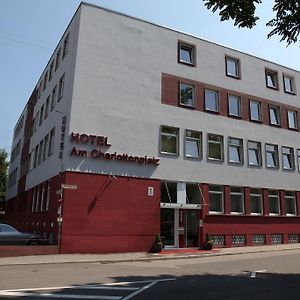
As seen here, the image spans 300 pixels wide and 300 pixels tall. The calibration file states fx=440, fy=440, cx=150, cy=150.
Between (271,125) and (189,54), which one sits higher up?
(189,54)

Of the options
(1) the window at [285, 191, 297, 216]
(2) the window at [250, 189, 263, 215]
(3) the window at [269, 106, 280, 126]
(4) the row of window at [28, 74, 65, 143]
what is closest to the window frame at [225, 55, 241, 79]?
(3) the window at [269, 106, 280, 126]

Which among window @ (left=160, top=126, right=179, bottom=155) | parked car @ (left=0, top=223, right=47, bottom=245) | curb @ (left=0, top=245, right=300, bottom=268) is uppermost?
Answer: window @ (left=160, top=126, right=179, bottom=155)

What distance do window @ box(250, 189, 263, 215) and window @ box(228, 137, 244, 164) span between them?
225 centimetres

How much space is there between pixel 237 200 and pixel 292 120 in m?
8.94

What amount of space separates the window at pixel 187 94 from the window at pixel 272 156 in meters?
6.86

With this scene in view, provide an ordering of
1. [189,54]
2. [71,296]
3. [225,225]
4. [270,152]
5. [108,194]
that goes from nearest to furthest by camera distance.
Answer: [71,296] → [108,194] → [225,225] → [189,54] → [270,152]

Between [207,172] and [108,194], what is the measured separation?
6854 millimetres

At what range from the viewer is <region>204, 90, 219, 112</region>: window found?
92.1 feet

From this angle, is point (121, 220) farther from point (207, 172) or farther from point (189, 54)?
point (189, 54)

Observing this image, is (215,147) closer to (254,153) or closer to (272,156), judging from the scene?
(254,153)

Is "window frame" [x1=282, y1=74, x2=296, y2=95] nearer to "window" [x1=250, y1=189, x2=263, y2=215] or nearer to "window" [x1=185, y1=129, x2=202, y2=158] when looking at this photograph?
"window" [x1=250, y1=189, x2=263, y2=215]

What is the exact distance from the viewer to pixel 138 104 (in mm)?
24953

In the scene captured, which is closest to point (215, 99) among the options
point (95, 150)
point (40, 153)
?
point (95, 150)

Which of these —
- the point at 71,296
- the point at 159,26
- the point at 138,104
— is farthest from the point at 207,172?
the point at 71,296
